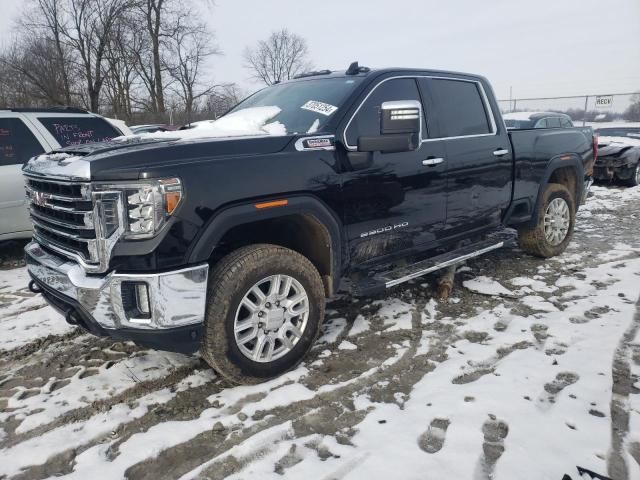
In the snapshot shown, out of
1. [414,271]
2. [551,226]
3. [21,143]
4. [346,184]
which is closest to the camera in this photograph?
[346,184]

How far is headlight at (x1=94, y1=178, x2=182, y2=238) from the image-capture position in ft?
7.77

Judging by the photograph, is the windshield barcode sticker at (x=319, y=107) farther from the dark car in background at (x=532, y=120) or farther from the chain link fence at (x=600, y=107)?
the chain link fence at (x=600, y=107)

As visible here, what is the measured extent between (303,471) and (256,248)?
1297 mm

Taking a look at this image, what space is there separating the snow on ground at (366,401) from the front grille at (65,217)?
0.94 m

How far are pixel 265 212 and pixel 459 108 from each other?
2454mm

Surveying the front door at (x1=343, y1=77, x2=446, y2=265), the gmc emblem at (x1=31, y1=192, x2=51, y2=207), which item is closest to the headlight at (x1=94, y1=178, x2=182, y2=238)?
the gmc emblem at (x1=31, y1=192, x2=51, y2=207)

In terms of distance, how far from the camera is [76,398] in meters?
2.81

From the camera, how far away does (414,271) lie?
12.1 ft

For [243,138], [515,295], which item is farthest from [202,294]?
[515,295]

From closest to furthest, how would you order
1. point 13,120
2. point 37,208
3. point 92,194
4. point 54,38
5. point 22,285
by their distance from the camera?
point 92,194, point 37,208, point 22,285, point 13,120, point 54,38

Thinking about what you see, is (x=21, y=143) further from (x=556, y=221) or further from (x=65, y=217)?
(x=556, y=221)

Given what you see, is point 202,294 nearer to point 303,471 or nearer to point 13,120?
point 303,471

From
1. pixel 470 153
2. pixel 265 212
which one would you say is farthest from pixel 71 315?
pixel 470 153

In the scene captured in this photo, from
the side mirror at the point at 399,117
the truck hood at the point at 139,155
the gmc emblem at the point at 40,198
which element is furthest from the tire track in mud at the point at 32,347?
the side mirror at the point at 399,117
